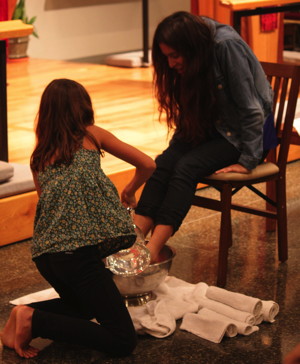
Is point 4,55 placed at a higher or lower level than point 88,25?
higher

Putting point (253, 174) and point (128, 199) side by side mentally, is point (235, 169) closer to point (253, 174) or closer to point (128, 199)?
point (253, 174)

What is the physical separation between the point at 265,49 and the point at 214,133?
10.6ft

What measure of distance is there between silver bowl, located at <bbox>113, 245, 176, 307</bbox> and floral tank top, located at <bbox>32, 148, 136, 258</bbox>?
35cm

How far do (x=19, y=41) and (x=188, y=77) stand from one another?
5530 millimetres

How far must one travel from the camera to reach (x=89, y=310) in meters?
2.55

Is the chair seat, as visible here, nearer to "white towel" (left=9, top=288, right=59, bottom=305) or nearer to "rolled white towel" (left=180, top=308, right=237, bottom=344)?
"rolled white towel" (left=180, top=308, right=237, bottom=344)

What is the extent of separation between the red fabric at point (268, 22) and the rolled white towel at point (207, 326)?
12.4 ft

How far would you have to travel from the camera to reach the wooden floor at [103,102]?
4729 mm

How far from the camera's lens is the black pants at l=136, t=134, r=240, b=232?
301 centimetres

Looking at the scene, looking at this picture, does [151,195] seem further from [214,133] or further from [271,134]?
[271,134]

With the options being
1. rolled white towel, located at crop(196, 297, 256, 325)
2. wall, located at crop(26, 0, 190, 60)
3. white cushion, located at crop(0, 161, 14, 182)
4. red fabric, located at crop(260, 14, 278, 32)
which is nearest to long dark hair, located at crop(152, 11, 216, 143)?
rolled white towel, located at crop(196, 297, 256, 325)

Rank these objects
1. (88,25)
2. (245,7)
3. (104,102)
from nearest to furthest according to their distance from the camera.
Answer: (245,7) < (104,102) < (88,25)

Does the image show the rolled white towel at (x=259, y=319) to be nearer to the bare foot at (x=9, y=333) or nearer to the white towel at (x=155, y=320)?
the white towel at (x=155, y=320)

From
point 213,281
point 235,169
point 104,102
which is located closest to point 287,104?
point 235,169
